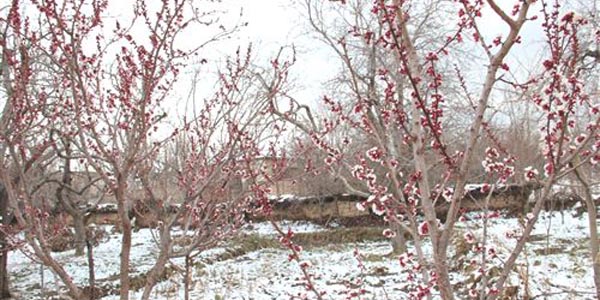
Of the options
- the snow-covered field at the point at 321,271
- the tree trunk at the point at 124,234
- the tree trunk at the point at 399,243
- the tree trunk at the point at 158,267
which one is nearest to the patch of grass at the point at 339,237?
the snow-covered field at the point at 321,271

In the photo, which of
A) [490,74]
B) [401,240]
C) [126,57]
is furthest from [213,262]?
[490,74]

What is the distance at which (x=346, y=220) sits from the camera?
19.4 meters

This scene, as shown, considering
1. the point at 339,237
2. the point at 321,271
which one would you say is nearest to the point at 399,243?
the point at 321,271

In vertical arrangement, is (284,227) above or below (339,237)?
above

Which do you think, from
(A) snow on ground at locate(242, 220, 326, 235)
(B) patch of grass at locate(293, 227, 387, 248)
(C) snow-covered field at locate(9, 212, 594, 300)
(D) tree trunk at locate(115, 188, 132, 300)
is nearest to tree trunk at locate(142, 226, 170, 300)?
(D) tree trunk at locate(115, 188, 132, 300)

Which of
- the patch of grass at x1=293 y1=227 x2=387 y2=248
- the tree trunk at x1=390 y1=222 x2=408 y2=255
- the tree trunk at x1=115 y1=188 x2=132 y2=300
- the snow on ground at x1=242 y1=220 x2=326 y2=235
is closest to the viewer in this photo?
the tree trunk at x1=115 y1=188 x2=132 y2=300

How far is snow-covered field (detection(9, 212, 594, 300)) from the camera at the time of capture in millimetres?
6707

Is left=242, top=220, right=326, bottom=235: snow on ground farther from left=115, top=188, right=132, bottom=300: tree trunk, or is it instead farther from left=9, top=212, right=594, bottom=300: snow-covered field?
left=115, top=188, right=132, bottom=300: tree trunk

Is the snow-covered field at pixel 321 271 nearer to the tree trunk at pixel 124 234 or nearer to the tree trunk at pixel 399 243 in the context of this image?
the tree trunk at pixel 399 243

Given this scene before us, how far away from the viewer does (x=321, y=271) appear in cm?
942

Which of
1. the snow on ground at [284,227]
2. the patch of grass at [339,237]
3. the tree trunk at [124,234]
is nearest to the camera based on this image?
the tree trunk at [124,234]

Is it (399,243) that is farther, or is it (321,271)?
(399,243)

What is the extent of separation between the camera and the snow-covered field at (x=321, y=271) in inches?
264

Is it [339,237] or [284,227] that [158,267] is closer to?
[339,237]
